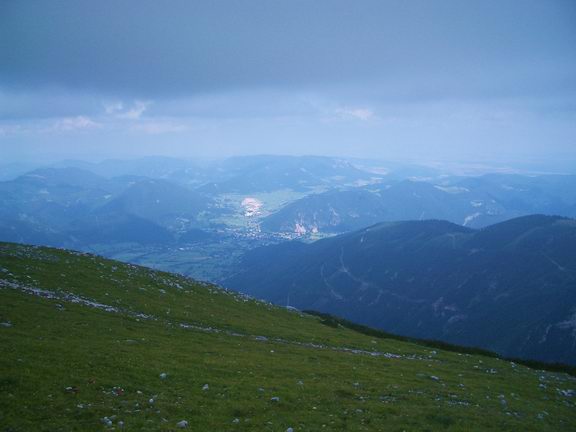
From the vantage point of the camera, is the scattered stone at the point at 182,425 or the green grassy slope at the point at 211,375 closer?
the scattered stone at the point at 182,425

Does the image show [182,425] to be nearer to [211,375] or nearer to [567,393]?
[211,375]

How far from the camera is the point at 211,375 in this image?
23062 millimetres

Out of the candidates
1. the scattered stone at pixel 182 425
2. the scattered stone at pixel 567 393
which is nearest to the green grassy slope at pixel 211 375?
the scattered stone at pixel 567 393

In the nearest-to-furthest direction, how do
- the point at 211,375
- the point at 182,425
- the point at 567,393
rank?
the point at 182,425 → the point at 211,375 → the point at 567,393

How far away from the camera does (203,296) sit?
174ft

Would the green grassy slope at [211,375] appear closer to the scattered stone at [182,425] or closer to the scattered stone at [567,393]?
the scattered stone at [567,393]

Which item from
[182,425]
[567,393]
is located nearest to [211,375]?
[182,425]

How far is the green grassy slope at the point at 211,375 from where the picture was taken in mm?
17188

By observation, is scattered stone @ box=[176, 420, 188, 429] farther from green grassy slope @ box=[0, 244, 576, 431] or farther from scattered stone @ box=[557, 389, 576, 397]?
scattered stone @ box=[557, 389, 576, 397]

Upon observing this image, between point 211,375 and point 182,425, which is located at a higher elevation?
point 182,425

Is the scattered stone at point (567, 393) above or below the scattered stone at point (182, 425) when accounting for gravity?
below

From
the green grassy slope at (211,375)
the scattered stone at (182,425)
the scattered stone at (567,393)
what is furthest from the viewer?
the scattered stone at (567,393)

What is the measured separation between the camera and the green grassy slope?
56.4 ft

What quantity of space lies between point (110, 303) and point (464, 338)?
196860 mm
